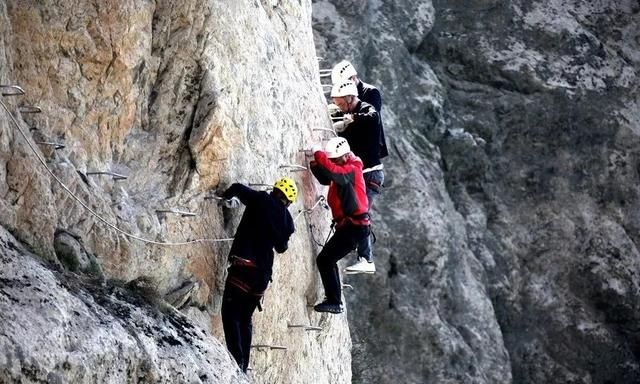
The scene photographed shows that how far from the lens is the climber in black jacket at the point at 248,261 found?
11.5 metres

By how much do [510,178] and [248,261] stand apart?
589 inches

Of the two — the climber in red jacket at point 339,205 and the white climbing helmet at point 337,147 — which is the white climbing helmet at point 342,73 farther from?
the white climbing helmet at point 337,147

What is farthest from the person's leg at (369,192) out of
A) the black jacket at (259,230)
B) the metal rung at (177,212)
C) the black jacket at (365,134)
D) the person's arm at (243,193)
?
the metal rung at (177,212)

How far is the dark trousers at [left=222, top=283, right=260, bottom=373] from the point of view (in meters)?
11.5

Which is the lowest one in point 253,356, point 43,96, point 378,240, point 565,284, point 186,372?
point 565,284

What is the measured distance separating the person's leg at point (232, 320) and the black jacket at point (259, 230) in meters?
0.23

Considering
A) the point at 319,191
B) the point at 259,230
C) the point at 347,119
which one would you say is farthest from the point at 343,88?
the point at 259,230

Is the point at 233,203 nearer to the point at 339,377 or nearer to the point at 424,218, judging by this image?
Answer: the point at 339,377

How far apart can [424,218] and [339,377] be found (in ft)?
28.2

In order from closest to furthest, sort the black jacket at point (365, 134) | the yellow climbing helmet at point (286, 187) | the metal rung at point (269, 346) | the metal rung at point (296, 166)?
1. the yellow climbing helmet at point (286, 187)
2. the metal rung at point (269, 346)
3. the metal rung at point (296, 166)
4. the black jacket at point (365, 134)

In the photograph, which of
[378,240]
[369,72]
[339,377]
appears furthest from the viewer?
[369,72]

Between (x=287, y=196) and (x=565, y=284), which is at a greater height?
(x=287, y=196)

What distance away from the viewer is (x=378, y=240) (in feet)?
74.7

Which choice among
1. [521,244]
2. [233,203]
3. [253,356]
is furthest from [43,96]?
[521,244]
